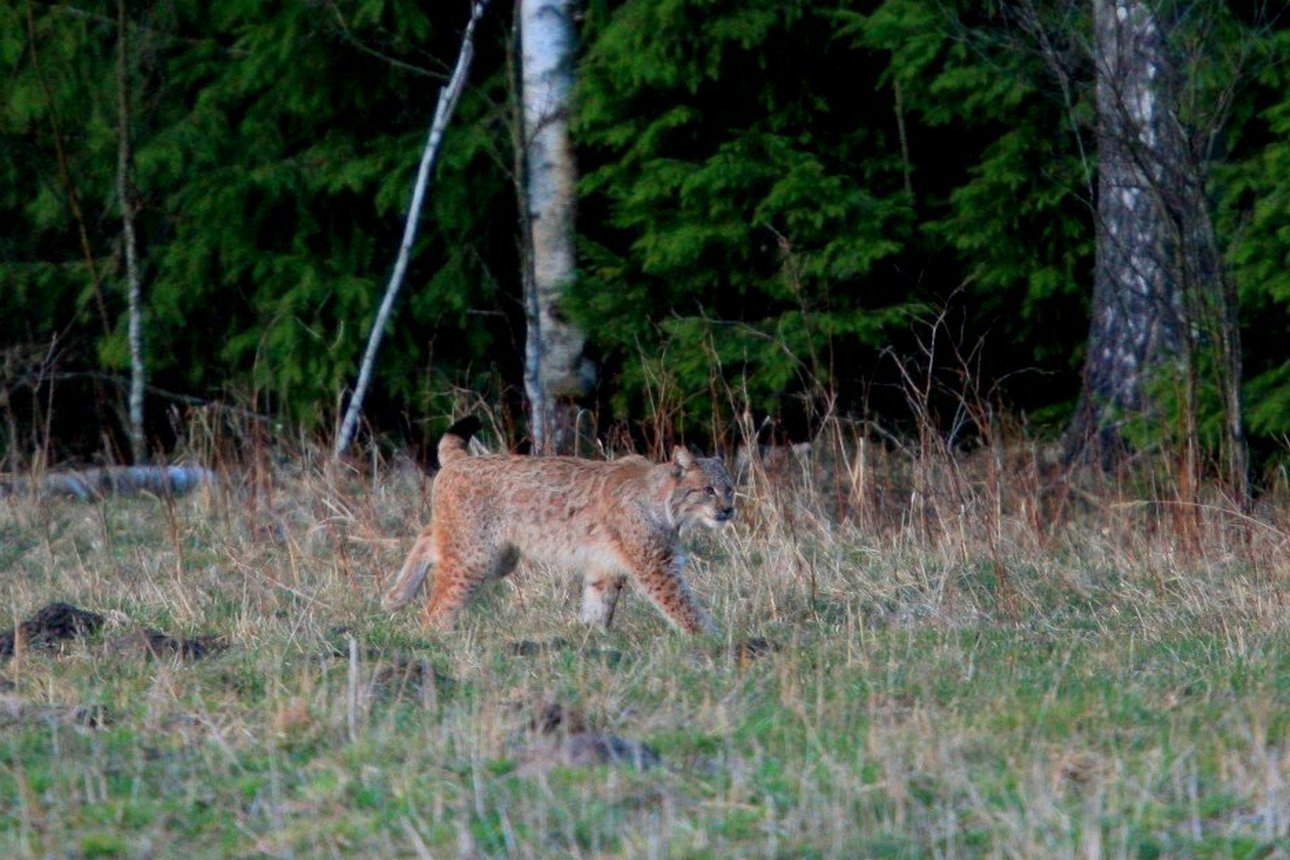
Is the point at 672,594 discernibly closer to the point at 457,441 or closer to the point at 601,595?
the point at 601,595

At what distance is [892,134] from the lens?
1416cm

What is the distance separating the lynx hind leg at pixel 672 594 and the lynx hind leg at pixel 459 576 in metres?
0.70

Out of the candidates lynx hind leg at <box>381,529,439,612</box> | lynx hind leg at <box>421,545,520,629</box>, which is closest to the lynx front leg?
lynx hind leg at <box>421,545,520,629</box>

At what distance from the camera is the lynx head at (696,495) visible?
26.3 ft

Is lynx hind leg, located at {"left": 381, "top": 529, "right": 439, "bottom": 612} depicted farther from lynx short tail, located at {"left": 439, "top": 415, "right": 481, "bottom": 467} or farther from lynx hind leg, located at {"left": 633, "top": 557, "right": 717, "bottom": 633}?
lynx hind leg, located at {"left": 633, "top": 557, "right": 717, "bottom": 633}

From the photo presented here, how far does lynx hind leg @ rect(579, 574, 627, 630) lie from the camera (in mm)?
7875

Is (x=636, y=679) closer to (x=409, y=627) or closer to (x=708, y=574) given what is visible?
(x=409, y=627)

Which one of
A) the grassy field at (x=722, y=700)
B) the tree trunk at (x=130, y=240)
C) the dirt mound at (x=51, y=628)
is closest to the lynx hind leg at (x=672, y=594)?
the grassy field at (x=722, y=700)

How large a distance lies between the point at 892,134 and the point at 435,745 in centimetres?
996

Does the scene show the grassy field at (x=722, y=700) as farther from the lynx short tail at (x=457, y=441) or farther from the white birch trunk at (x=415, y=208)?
the white birch trunk at (x=415, y=208)

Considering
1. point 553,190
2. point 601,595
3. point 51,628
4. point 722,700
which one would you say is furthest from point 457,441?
point 553,190

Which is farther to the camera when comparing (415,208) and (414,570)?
(415,208)

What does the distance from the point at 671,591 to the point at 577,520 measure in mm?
609

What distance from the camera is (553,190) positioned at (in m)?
13.5
